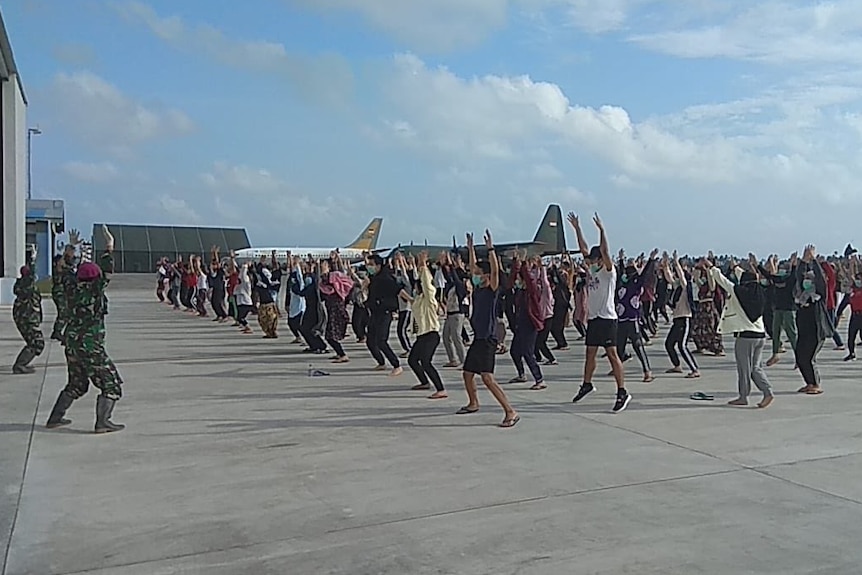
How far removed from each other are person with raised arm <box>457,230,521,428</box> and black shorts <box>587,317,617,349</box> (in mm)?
1150

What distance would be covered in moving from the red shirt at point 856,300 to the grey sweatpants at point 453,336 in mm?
6193

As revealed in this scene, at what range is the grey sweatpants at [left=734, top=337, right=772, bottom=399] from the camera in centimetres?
978

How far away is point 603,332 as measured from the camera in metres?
9.66

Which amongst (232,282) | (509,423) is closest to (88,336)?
(509,423)

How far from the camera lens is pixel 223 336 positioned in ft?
65.0

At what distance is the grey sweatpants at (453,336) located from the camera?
1343 centimetres

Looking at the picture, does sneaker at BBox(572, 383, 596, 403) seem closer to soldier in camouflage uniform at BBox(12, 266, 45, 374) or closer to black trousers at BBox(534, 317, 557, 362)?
black trousers at BBox(534, 317, 557, 362)

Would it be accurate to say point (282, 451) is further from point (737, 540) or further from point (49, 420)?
point (737, 540)

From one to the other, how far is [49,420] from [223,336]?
36.7ft

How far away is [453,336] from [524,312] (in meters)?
1.91

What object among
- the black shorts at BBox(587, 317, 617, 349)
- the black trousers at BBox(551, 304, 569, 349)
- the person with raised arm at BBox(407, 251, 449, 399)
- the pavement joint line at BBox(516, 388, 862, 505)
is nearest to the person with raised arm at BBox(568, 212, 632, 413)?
the black shorts at BBox(587, 317, 617, 349)

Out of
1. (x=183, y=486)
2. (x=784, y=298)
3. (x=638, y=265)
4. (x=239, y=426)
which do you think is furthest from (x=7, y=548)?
(x=784, y=298)

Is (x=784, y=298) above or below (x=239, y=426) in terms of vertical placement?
above

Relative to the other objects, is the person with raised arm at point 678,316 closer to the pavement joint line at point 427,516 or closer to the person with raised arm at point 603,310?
the person with raised arm at point 603,310
